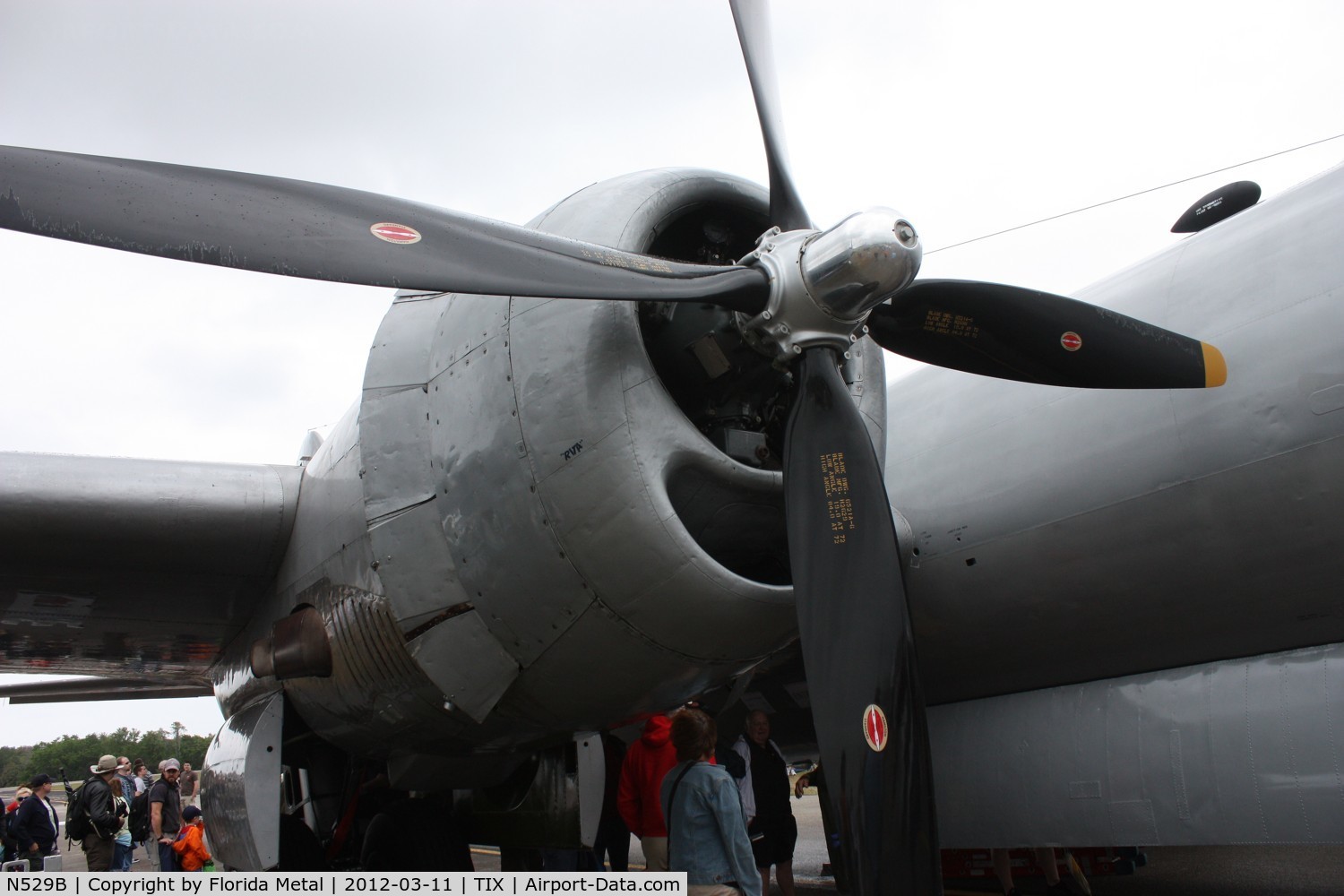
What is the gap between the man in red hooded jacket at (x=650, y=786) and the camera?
5.14m

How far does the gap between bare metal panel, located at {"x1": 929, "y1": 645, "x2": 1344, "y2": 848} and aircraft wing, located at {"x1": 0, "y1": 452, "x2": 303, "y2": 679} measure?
13.6 feet

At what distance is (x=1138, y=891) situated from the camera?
23.6ft

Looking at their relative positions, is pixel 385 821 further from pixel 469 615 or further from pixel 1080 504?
pixel 1080 504

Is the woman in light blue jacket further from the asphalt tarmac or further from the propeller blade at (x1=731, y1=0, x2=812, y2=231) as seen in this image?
the asphalt tarmac

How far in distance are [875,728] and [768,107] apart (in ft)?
9.54

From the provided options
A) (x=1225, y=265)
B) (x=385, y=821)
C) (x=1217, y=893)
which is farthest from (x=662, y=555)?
(x=1217, y=893)

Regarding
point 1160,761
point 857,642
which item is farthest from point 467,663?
point 1160,761

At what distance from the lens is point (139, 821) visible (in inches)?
473

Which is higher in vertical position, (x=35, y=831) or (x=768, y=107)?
(x=768, y=107)

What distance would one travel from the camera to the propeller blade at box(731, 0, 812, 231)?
4531 millimetres

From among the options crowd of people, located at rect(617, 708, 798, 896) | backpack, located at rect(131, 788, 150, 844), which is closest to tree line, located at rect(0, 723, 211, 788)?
backpack, located at rect(131, 788, 150, 844)

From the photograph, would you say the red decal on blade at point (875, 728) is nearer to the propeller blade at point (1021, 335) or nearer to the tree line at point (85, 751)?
the propeller blade at point (1021, 335)

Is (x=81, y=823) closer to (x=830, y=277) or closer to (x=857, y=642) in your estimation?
(x=857, y=642)

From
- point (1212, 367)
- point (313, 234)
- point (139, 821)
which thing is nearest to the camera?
point (313, 234)
